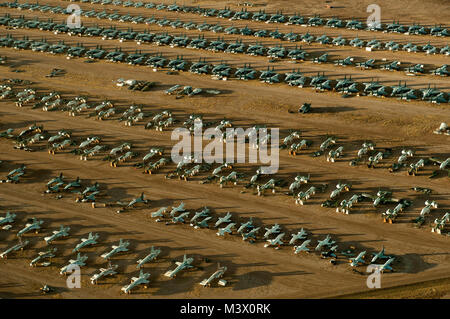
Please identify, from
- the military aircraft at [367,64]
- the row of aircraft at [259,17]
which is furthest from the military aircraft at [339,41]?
the military aircraft at [367,64]

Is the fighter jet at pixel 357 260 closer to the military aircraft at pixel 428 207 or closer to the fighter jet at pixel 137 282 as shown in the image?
the military aircraft at pixel 428 207

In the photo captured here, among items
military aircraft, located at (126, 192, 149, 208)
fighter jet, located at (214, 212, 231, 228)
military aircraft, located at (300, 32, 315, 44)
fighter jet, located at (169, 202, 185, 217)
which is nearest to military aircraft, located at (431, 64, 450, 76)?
military aircraft, located at (300, 32, 315, 44)

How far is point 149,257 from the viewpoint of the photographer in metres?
66.9

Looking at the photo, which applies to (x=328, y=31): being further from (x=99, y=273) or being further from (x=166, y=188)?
(x=99, y=273)

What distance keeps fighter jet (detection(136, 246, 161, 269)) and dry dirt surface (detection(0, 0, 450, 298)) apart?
2.88ft

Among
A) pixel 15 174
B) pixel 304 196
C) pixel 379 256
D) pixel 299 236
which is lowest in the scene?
pixel 379 256

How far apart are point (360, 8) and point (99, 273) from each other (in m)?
131

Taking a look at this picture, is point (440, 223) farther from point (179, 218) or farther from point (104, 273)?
point (104, 273)

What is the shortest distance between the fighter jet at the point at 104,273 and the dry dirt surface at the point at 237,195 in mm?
711

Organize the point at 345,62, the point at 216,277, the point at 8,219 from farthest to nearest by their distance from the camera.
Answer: the point at 345,62 → the point at 8,219 → the point at 216,277

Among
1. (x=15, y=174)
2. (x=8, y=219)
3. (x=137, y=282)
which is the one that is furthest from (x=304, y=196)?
(x=15, y=174)

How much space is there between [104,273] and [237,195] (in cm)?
2406

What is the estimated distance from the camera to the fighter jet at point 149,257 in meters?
66.2

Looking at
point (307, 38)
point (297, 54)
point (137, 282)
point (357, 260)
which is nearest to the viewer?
point (137, 282)
